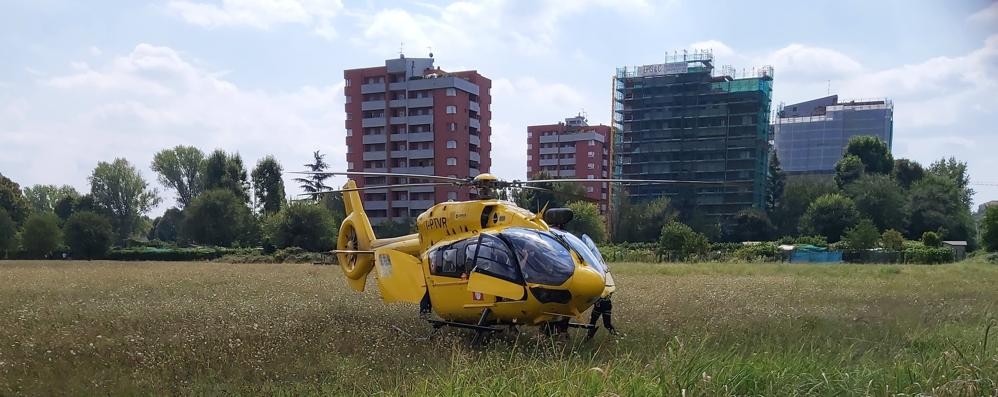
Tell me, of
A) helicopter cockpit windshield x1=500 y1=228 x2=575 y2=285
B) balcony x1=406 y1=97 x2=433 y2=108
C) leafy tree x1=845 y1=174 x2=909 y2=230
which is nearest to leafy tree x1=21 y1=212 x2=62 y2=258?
balcony x1=406 y1=97 x2=433 y2=108

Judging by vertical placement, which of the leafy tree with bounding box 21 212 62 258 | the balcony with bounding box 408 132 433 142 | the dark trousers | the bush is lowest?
the bush

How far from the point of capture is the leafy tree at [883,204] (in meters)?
68.6

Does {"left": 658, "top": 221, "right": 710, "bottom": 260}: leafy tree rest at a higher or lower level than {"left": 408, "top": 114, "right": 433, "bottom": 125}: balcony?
lower

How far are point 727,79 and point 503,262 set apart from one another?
81.3 m

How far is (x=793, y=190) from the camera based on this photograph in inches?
3120

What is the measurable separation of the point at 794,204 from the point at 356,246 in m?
70.7

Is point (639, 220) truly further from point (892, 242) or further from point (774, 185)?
point (892, 242)

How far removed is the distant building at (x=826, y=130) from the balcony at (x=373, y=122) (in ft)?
224

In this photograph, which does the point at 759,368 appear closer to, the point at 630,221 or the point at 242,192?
the point at 630,221

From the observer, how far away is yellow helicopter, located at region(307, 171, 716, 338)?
10.0 meters

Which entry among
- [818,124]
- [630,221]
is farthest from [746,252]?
[818,124]

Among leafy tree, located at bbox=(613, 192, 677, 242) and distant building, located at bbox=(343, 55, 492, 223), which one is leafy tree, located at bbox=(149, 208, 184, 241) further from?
leafy tree, located at bbox=(613, 192, 677, 242)

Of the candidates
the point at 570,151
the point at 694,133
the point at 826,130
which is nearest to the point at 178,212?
the point at 570,151

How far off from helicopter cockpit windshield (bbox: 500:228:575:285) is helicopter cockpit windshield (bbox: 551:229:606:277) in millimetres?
299
